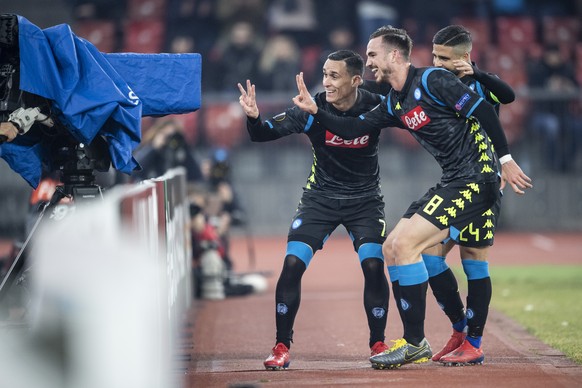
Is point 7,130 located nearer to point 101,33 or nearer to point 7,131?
point 7,131

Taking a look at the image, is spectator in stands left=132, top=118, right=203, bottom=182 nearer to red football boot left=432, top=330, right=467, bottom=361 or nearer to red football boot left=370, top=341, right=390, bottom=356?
red football boot left=370, top=341, right=390, bottom=356

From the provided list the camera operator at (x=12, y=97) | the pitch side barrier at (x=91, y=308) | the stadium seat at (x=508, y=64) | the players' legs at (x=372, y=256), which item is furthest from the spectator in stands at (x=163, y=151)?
the stadium seat at (x=508, y=64)

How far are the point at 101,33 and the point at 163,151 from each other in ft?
36.5

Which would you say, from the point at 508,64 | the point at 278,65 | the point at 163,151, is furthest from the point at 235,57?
the point at 163,151

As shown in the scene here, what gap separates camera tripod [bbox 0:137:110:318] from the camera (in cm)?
695

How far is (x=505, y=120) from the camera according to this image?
21094 mm

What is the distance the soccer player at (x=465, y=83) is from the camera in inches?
283

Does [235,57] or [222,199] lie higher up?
[235,57]

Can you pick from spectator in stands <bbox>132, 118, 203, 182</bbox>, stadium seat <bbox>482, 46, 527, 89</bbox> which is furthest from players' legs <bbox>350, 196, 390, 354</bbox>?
stadium seat <bbox>482, 46, 527, 89</bbox>

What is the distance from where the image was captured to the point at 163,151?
12219mm

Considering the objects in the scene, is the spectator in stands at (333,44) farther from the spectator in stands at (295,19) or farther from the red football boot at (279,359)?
the red football boot at (279,359)

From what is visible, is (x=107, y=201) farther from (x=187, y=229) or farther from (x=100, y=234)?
(x=187, y=229)

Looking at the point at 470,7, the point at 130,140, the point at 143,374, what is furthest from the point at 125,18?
the point at 143,374

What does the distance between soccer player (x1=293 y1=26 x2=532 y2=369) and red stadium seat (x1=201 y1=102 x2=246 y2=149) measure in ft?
42.8
